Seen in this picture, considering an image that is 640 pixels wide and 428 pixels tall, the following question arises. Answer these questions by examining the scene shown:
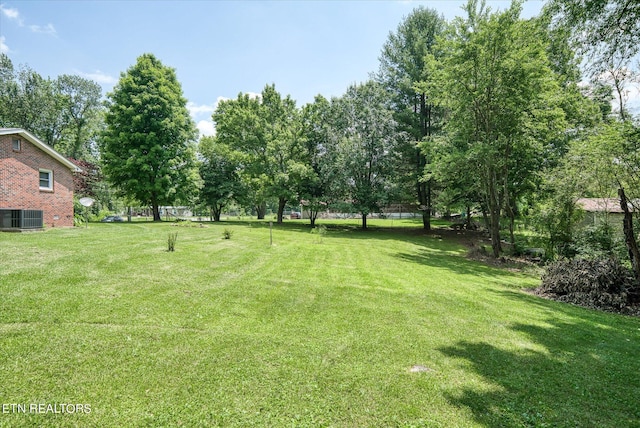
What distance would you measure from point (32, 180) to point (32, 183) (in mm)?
147

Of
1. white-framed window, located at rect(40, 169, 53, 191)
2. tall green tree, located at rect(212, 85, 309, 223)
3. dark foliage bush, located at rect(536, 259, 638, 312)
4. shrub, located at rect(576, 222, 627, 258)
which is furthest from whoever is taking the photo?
tall green tree, located at rect(212, 85, 309, 223)

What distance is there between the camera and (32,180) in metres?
14.3

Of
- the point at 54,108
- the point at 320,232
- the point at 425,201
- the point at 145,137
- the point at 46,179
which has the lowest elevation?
the point at 320,232

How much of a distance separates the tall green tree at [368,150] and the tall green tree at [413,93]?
1.62 m

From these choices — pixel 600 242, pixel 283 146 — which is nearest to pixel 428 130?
pixel 283 146

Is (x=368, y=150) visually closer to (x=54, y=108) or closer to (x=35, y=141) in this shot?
(x=35, y=141)

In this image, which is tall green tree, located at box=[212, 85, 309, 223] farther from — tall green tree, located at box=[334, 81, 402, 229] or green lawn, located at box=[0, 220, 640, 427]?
Result: green lawn, located at box=[0, 220, 640, 427]

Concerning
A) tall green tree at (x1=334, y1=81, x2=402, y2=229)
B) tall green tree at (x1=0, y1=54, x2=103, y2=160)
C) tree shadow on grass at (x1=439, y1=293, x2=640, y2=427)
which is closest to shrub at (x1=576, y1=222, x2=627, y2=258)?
tree shadow on grass at (x1=439, y1=293, x2=640, y2=427)

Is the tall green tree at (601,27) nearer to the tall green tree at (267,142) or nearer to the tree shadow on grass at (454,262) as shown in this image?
the tree shadow on grass at (454,262)

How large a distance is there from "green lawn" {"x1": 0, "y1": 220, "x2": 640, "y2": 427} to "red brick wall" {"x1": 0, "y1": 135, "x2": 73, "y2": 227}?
796 centimetres

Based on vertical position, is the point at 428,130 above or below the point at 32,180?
above

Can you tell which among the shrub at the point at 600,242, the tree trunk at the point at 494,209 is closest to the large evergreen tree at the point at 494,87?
the tree trunk at the point at 494,209

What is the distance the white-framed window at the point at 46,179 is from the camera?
1501cm

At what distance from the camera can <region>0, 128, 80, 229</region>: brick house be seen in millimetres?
13208
